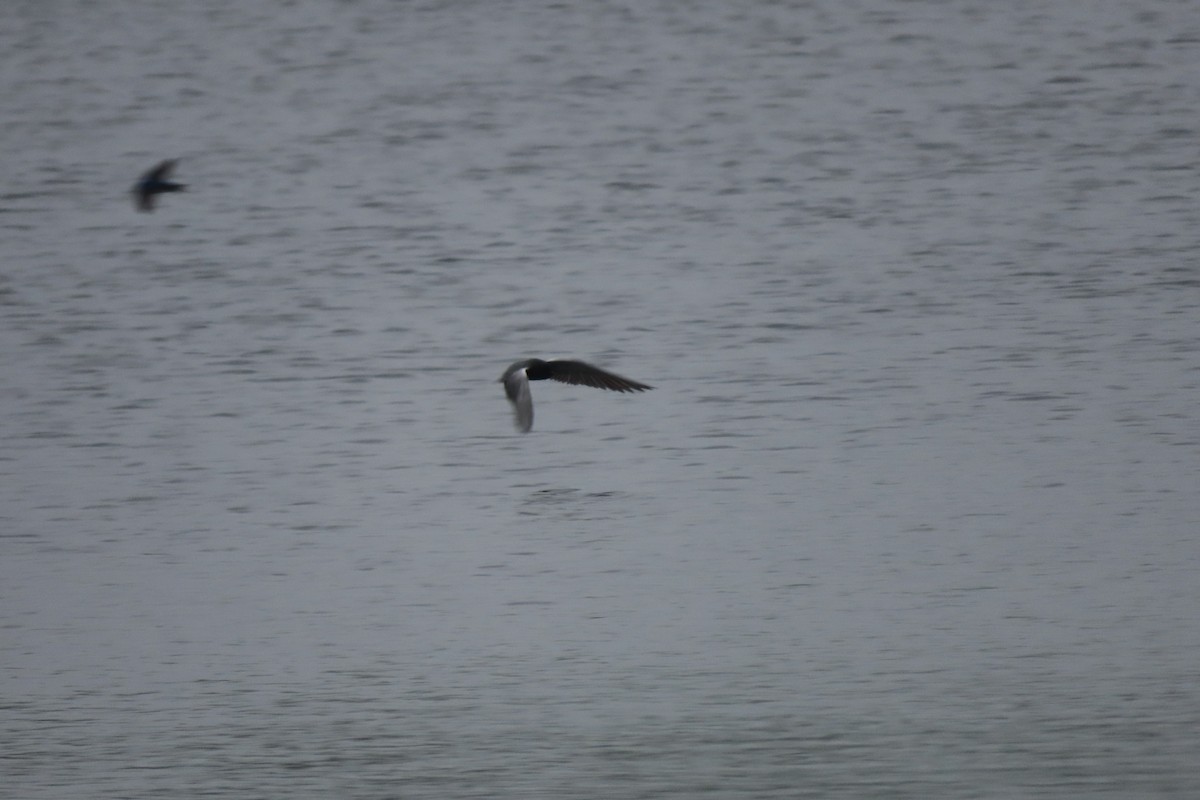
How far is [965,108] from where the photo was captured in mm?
11977

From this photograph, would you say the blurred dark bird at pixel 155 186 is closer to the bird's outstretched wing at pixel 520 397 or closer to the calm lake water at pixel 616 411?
the calm lake water at pixel 616 411

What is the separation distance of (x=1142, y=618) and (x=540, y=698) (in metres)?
1.70

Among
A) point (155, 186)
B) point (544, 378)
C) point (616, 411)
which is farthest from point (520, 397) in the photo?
point (155, 186)

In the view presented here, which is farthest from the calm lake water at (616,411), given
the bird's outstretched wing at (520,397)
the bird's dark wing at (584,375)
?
the bird's dark wing at (584,375)

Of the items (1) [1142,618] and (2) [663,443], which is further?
(2) [663,443]

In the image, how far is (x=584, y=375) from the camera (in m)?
7.02

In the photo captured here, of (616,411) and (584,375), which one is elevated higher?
(584,375)

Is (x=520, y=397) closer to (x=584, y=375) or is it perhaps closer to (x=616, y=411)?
(x=584, y=375)

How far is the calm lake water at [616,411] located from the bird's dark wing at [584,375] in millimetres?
465

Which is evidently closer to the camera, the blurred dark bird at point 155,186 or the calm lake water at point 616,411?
the calm lake water at point 616,411

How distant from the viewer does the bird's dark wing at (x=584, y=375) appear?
693 centimetres

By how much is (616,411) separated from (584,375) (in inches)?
50.5

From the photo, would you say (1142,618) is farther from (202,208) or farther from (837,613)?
(202,208)

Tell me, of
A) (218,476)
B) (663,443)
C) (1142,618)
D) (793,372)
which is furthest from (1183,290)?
(218,476)
